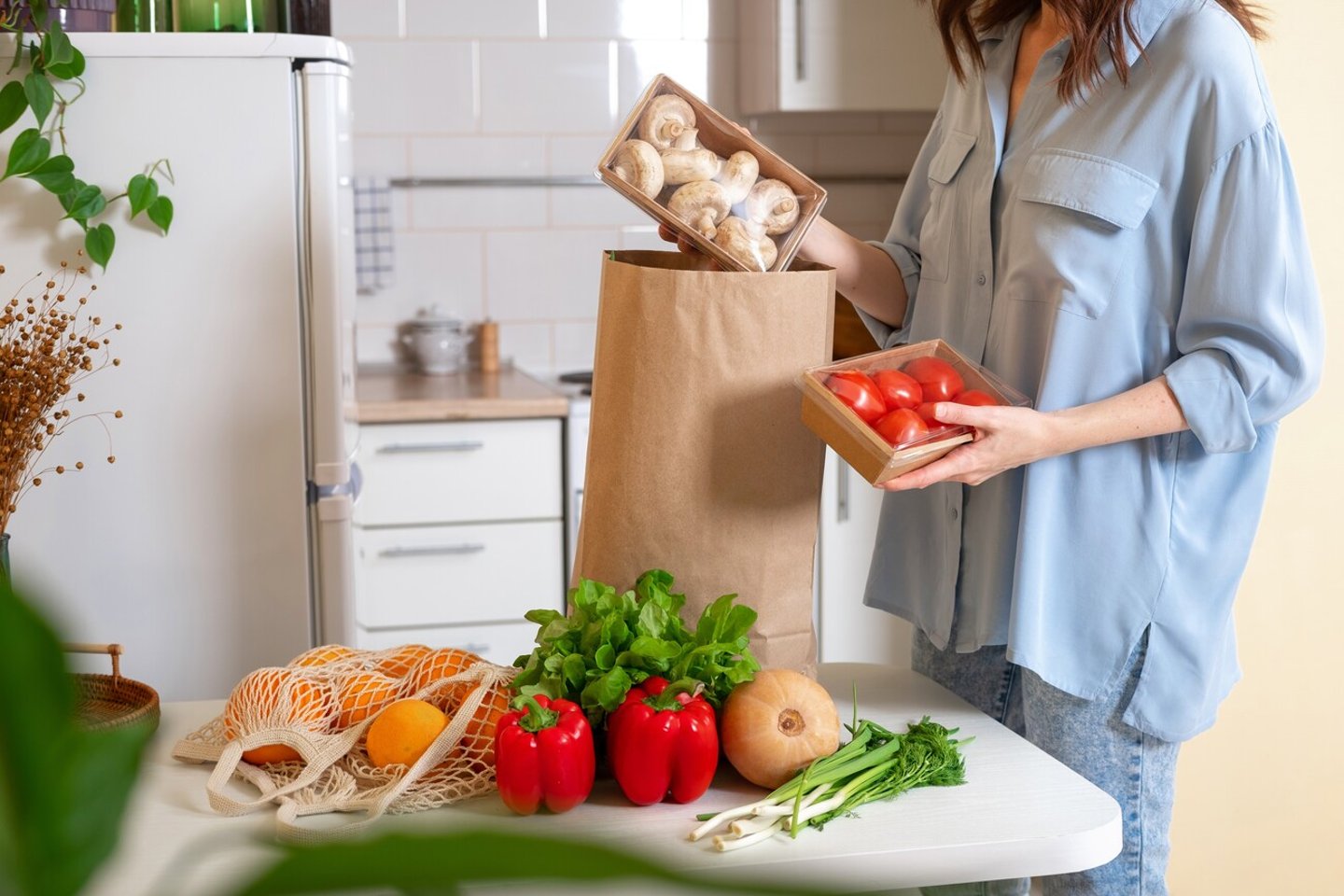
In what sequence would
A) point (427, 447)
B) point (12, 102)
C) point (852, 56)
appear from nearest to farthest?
point (12, 102) < point (427, 447) < point (852, 56)

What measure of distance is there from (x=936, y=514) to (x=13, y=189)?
128 cm

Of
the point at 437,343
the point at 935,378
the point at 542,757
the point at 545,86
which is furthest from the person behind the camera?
the point at 545,86

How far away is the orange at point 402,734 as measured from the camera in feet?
3.25

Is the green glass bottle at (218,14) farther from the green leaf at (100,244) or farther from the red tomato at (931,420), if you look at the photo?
the red tomato at (931,420)

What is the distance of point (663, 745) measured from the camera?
0.95 meters

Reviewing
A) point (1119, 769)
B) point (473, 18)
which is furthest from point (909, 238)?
point (473, 18)

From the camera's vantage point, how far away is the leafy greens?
1.00m

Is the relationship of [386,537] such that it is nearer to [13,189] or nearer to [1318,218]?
[13,189]

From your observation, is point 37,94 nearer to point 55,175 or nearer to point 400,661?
point 55,175

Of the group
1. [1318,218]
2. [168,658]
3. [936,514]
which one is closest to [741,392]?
[936,514]

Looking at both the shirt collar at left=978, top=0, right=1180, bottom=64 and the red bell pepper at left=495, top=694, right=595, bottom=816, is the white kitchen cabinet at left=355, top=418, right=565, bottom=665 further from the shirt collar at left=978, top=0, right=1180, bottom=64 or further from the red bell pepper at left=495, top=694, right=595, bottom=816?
the red bell pepper at left=495, top=694, right=595, bottom=816

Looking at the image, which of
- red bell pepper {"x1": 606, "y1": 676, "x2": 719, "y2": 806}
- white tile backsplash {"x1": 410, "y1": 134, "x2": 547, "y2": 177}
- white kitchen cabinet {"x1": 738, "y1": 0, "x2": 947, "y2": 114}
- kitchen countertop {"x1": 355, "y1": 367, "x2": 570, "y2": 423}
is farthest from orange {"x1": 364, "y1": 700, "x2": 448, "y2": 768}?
white tile backsplash {"x1": 410, "y1": 134, "x2": 547, "y2": 177}

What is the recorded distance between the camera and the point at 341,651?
1.16m

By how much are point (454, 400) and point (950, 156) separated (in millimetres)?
1360
